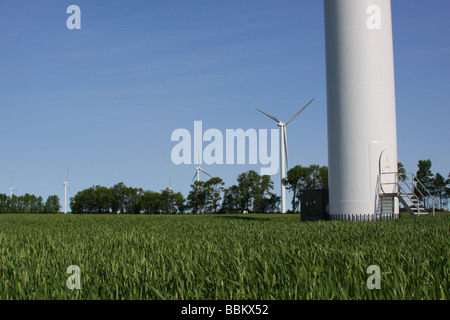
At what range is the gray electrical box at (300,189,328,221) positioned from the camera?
27.2 m

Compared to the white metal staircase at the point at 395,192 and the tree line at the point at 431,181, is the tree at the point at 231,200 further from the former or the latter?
the white metal staircase at the point at 395,192

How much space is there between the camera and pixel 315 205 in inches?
1085

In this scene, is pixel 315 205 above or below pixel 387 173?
below

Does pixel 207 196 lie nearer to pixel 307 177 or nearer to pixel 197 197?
pixel 197 197

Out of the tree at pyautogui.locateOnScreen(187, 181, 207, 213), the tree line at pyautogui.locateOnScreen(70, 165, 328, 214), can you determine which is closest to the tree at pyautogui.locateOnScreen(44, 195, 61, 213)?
the tree line at pyautogui.locateOnScreen(70, 165, 328, 214)

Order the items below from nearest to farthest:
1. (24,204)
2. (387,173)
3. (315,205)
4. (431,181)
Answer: (387,173), (315,205), (431,181), (24,204)

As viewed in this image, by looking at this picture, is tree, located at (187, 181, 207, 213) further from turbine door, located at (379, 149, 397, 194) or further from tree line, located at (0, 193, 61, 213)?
turbine door, located at (379, 149, 397, 194)

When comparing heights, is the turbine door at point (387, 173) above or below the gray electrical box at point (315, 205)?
above

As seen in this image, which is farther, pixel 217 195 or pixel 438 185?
pixel 217 195

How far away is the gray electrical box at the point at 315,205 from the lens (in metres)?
27.2

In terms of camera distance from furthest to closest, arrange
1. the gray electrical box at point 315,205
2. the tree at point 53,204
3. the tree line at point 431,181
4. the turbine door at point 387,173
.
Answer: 1. the tree at point 53,204
2. the tree line at point 431,181
3. the gray electrical box at point 315,205
4. the turbine door at point 387,173

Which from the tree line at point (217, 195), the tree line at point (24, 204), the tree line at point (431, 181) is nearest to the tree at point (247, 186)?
the tree line at point (217, 195)

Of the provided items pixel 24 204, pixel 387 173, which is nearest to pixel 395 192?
pixel 387 173
